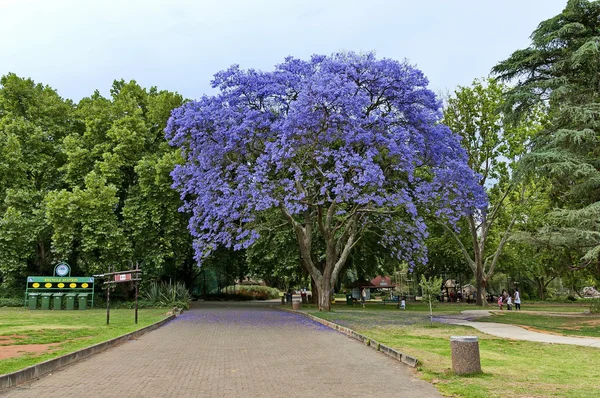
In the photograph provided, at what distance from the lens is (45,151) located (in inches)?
1288

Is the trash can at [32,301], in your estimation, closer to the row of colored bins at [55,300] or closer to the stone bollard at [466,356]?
the row of colored bins at [55,300]

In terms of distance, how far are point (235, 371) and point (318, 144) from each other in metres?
13.5

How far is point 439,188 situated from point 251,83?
9854 millimetres

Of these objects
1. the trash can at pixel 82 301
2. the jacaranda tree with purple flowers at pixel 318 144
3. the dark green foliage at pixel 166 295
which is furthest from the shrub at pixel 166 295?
the jacaranda tree with purple flowers at pixel 318 144

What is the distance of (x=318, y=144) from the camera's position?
21.2 m

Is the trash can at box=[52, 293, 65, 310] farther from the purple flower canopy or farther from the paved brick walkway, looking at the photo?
the paved brick walkway

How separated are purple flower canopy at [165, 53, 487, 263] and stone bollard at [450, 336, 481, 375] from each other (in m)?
11.4

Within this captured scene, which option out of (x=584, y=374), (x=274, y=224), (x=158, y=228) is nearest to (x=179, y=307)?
(x=158, y=228)

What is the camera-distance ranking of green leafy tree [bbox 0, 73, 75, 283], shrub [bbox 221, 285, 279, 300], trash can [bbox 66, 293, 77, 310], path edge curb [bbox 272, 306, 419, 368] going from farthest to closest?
1. shrub [bbox 221, 285, 279, 300]
2. green leafy tree [bbox 0, 73, 75, 283]
3. trash can [bbox 66, 293, 77, 310]
4. path edge curb [bbox 272, 306, 419, 368]

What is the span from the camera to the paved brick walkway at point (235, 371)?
7.36 meters

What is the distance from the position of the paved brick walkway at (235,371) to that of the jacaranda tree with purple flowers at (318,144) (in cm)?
798

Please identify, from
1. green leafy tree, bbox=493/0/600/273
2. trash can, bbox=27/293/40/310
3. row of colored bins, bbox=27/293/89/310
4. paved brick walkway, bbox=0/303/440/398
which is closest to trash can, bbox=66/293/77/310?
row of colored bins, bbox=27/293/89/310

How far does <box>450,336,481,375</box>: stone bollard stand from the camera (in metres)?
8.06

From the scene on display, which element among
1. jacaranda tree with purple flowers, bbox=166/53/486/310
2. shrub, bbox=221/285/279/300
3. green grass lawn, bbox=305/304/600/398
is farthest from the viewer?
shrub, bbox=221/285/279/300
